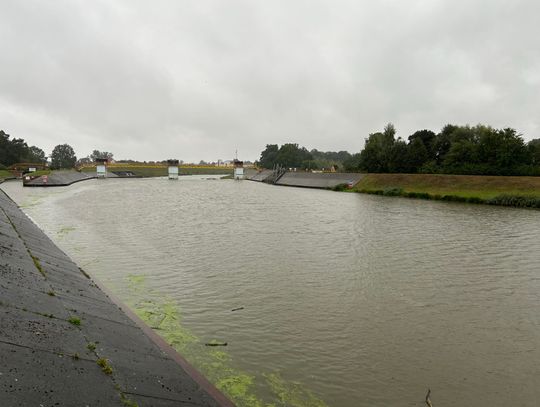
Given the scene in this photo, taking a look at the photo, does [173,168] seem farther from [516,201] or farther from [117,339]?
[117,339]

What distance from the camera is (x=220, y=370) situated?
8.73 metres

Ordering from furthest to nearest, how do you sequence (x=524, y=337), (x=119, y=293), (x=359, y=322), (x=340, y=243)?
(x=340, y=243) → (x=119, y=293) → (x=359, y=322) → (x=524, y=337)

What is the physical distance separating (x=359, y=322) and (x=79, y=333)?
7535 mm

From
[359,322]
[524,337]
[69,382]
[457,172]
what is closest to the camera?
[69,382]

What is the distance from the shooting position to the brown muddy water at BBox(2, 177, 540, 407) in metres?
8.37

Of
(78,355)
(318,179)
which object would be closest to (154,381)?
(78,355)

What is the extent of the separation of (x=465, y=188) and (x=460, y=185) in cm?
183

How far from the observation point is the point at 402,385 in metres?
8.27

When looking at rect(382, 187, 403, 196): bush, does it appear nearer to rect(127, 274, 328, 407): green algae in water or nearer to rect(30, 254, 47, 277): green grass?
rect(127, 274, 328, 407): green algae in water

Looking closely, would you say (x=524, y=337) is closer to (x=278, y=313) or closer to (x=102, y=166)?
(x=278, y=313)

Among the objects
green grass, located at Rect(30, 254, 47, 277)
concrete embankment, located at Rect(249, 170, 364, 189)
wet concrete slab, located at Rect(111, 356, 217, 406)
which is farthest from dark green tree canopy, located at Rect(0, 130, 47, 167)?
wet concrete slab, located at Rect(111, 356, 217, 406)

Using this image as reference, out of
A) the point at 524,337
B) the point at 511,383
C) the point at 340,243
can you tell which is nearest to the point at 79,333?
the point at 511,383

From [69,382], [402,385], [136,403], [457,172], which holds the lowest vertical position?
[402,385]

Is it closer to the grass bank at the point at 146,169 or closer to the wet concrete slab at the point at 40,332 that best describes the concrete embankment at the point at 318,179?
the grass bank at the point at 146,169
